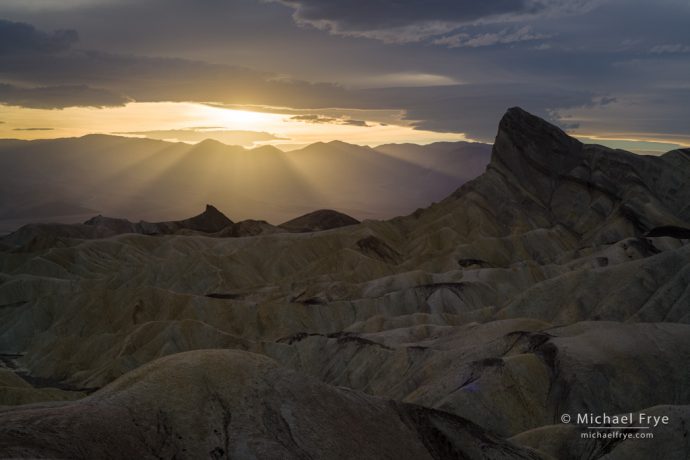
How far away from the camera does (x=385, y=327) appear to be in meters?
83.5

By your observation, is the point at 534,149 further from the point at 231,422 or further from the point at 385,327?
the point at 231,422

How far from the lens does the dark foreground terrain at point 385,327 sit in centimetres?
2930

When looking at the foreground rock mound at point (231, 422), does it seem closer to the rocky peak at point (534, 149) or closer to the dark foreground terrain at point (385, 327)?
the dark foreground terrain at point (385, 327)

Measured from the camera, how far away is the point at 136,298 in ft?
338

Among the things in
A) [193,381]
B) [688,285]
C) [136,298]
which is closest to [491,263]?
[688,285]

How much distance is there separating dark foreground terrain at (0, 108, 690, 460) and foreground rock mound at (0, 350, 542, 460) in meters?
0.09

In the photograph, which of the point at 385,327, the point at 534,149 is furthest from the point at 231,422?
the point at 534,149

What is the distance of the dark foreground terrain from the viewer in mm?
29297

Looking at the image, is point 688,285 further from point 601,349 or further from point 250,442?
point 250,442

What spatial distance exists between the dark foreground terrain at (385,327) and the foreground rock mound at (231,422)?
0.09 m

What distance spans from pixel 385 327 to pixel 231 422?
56027mm

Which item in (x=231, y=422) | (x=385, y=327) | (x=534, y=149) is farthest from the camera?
(x=534, y=149)

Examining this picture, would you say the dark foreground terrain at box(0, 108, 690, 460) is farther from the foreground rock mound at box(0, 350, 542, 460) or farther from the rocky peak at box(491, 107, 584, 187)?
the rocky peak at box(491, 107, 584, 187)

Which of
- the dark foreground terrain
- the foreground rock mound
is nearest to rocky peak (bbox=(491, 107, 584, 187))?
the dark foreground terrain
